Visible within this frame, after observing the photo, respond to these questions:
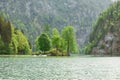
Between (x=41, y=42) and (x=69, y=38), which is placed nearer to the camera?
(x=41, y=42)

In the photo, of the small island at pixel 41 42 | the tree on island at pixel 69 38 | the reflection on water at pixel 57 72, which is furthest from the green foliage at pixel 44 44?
the reflection on water at pixel 57 72

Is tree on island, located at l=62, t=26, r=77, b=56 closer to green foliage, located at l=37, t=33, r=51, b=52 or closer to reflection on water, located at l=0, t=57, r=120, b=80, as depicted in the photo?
green foliage, located at l=37, t=33, r=51, b=52

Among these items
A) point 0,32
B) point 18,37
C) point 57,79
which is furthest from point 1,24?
point 57,79

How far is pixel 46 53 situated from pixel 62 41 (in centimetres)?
1543

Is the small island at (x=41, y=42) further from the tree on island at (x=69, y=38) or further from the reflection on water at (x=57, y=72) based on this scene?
the reflection on water at (x=57, y=72)

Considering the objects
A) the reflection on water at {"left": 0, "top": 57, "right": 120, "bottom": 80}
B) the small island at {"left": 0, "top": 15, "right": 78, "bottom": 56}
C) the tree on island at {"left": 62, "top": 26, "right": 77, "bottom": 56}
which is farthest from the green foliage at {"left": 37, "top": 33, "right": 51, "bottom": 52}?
the reflection on water at {"left": 0, "top": 57, "right": 120, "bottom": 80}

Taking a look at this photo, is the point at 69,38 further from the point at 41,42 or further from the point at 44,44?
the point at 41,42

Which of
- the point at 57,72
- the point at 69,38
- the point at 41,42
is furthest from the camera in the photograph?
the point at 69,38

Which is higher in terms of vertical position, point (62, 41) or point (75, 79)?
point (62, 41)

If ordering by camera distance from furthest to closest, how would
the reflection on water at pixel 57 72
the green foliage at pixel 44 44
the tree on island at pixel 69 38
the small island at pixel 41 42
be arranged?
the tree on island at pixel 69 38 → the green foliage at pixel 44 44 → the small island at pixel 41 42 → the reflection on water at pixel 57 72

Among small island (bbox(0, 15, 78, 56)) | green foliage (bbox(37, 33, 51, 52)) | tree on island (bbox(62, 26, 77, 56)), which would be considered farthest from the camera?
tree on island (bbox(62, 26, 77, 56))

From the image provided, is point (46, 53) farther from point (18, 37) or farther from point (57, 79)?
point (57, 79)

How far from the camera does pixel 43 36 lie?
6708 inches

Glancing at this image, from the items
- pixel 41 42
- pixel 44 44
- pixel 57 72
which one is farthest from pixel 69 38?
pixel 57 72
